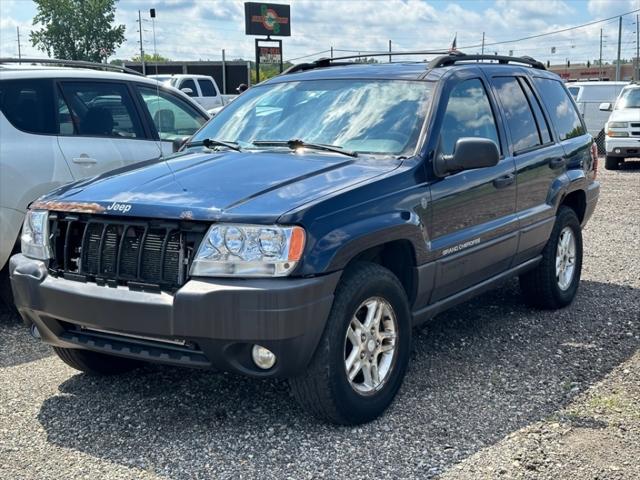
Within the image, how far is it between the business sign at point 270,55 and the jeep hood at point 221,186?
33913mm

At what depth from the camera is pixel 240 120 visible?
5258 millimetres

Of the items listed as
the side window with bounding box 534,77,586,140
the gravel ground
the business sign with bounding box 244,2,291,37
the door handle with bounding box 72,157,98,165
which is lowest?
the gravel ground

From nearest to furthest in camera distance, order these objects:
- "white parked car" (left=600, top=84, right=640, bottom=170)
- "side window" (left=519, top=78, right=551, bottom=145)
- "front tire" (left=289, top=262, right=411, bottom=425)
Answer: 1. "front tire" (left=289, top=262, right=411, bottom=425)
2. "side window" (left=519, top=78, right=551, bottom=145)
3. "white parked car" (left=600, top=84, right=640, bottom=170)

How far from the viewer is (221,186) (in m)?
3.92

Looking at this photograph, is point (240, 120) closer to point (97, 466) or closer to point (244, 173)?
point (244, 173)

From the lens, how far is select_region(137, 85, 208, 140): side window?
7006 millimetres

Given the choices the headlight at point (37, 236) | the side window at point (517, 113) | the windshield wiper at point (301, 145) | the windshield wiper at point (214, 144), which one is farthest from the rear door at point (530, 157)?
the headlight at point (37, 236)

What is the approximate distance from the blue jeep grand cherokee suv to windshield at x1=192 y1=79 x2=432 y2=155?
0.01 meters

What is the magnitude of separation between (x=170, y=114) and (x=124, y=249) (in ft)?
11.7

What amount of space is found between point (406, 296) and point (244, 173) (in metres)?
1.09

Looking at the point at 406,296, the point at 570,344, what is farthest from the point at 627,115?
the point at 406,296

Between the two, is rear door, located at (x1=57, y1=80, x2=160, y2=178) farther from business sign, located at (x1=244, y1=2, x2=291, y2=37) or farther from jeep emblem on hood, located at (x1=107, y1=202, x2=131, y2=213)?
business sign, located at (x1=244, y1=2, x2=291, y2=37)

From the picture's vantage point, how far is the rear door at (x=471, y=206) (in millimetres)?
4559

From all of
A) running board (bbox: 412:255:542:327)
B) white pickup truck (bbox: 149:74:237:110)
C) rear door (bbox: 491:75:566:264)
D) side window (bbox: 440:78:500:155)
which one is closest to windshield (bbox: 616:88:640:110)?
white pickup truck (bbox: 149:74:237:110)
